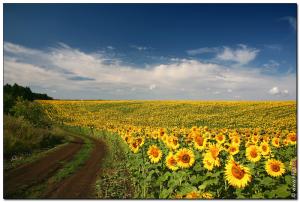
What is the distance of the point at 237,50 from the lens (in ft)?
27.0

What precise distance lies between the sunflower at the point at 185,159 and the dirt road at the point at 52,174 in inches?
99.5

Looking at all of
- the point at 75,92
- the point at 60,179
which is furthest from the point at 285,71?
the point at 60,179

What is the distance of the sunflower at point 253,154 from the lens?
6577mm

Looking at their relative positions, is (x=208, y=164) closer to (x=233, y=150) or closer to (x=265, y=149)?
(x=233, y=150)

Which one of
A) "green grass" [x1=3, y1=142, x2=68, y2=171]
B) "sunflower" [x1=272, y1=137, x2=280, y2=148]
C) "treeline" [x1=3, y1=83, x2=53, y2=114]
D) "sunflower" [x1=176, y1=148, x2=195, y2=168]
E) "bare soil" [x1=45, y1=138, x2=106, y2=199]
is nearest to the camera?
"sunflower" [x1=176, y1=148, x2=195, y2=168]

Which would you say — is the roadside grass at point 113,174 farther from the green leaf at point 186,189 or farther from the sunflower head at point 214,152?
the sunflower head at point 214,152

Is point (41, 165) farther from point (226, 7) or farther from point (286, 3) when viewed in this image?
point (286, 3)

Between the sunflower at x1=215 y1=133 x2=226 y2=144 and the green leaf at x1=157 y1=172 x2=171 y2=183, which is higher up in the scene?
the sunflower at x1=215 y1=133 x2=226 y2=144

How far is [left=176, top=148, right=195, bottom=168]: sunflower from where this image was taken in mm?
6637

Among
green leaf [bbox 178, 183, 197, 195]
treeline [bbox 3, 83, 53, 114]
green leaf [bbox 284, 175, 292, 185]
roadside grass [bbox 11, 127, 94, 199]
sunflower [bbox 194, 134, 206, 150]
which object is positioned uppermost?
treeline [bbox 3, 83, 53, 114]

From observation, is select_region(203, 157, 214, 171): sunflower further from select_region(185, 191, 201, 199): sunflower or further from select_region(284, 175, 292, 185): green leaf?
select_region(284, 175, 292, 185): green leaf

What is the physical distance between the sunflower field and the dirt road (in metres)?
1.13

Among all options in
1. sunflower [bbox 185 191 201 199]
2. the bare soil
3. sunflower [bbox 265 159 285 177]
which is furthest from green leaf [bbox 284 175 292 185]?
the bare soil

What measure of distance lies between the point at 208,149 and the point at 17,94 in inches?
184
